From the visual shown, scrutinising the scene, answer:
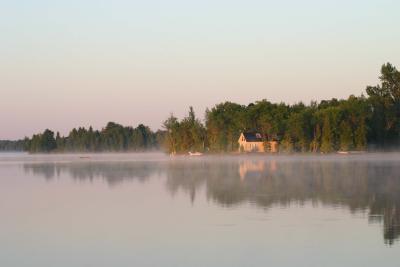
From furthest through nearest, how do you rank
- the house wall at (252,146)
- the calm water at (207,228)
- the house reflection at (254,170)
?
the house wall at (252,146)
the house reflection at (254,170)
the calm water at (207,228)

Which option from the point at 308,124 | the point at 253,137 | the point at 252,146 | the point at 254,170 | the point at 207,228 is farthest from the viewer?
the point at 253,137

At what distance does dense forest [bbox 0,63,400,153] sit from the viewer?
369 ft

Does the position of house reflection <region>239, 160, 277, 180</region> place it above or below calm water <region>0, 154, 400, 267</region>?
above

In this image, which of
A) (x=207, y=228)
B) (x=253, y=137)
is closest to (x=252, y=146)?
(x=253, y=137)

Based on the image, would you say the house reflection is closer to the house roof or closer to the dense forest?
the dense forest

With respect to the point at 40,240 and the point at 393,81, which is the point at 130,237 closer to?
the point at 40,240

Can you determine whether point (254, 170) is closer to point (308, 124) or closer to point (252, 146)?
point (308, 124)

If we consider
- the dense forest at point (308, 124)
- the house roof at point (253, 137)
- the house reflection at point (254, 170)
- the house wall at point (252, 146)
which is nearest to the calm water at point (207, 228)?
the house reflection at point (254, 170)

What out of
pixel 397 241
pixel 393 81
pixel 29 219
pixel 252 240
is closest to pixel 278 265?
pixel 252 240

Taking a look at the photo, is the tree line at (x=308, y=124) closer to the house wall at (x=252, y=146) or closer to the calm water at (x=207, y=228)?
the house wall at (x=252, y=146)

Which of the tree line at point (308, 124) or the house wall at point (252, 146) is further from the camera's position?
the house wall at point (252, 146)

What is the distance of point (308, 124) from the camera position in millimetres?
116625

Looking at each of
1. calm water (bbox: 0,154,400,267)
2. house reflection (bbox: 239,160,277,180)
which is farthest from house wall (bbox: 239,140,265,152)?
calm water (bbox: 0,154,400,267)

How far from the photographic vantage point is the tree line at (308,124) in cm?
11244
